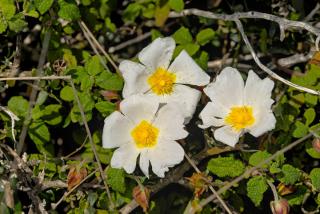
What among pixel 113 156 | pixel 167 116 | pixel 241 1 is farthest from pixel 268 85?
pixel 241 1

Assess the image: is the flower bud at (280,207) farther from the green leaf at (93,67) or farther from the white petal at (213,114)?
the green leaf at (93,67)

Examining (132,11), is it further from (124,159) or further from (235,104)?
(124,159)

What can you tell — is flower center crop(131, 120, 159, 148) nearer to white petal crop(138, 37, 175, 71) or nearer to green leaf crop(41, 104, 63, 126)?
white petal crop(138, 37, 175, 71)

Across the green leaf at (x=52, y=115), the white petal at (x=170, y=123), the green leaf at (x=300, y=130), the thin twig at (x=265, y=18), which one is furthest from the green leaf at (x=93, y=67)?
the green leaf at (x=300, y=130)

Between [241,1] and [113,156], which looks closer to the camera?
[113,156]

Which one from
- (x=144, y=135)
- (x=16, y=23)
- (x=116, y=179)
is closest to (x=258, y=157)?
(x=144, y=135)

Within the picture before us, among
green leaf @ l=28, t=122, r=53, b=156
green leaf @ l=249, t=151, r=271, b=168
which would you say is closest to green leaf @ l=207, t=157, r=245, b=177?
green leaf @ l=249, t=151, r=271, b=168

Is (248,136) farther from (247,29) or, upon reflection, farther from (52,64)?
(52,64)
